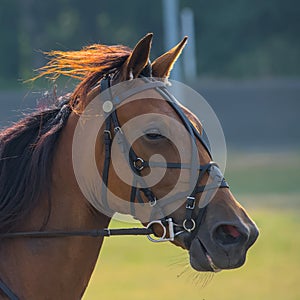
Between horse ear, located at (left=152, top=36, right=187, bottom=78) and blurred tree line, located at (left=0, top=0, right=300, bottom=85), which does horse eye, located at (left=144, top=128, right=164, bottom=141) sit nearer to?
horse ear, located at (left=152, top=36, right=187, bottom=78)

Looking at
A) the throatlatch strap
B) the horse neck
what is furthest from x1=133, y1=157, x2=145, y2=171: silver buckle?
the throatlatch strap

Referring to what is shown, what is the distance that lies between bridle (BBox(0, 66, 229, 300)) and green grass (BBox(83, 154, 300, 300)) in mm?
340

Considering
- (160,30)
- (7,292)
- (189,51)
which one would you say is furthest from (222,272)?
(160,30)

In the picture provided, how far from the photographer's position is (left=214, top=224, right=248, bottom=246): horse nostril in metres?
3.69

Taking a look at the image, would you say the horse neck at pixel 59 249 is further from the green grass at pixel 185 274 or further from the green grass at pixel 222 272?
the green grass at pixel 185 274

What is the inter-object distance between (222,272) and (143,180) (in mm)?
8371

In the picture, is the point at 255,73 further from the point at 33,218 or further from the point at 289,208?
the point at 33,218

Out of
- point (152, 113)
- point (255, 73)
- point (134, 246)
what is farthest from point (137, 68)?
point (255, 73)

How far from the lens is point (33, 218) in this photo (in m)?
4.01

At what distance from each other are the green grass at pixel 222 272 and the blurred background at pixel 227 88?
2 cm

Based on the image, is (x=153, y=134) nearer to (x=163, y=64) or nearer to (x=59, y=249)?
(x=163, y=64)

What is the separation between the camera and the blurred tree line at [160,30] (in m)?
38.4

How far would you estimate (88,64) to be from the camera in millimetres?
4031

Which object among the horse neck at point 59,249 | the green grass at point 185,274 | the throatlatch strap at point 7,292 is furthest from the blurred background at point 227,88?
the throatlatch strap at point 7,292
